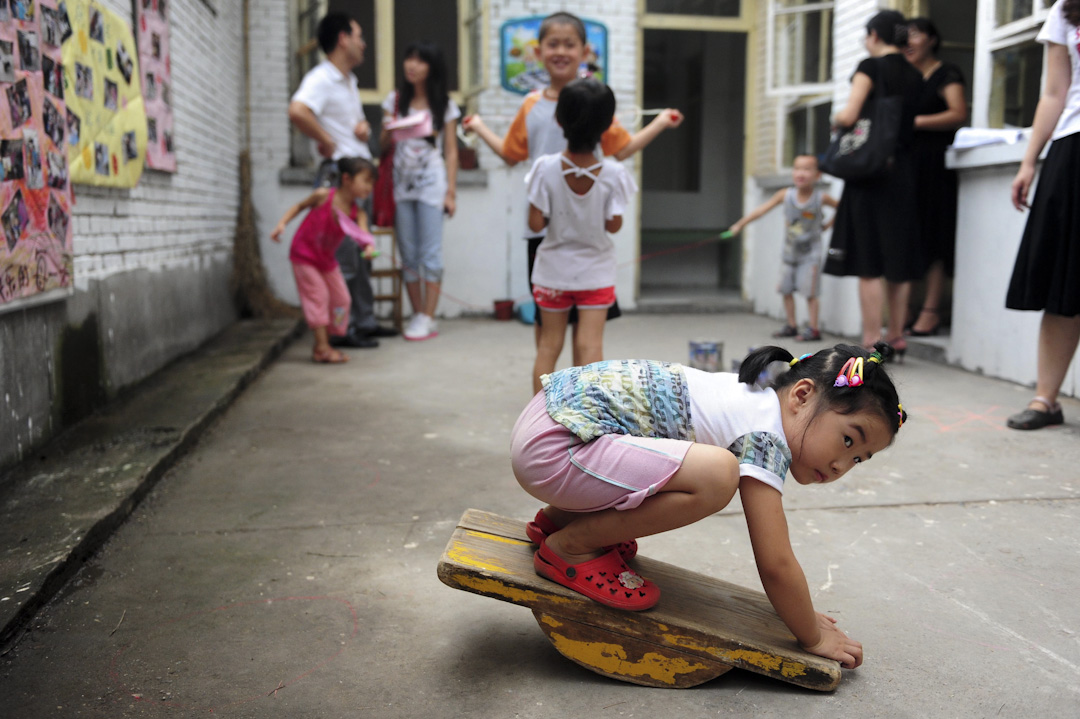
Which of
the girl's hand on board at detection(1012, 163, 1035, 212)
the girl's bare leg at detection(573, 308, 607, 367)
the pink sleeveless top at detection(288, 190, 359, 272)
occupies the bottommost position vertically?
the girl's bare leg at detection(573, 308, 607, 367)

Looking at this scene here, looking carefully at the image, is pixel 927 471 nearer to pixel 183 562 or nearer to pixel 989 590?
pixel 989 590

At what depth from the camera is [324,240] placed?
5.62 meters

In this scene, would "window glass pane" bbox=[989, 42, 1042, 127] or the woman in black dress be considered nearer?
"window glass pane" bbox=[989, 42, 1042, 127]

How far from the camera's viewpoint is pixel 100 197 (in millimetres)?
4109

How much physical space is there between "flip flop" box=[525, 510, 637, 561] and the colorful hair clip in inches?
24.0

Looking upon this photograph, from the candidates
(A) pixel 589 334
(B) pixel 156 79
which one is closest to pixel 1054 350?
(A) pixel 589 334

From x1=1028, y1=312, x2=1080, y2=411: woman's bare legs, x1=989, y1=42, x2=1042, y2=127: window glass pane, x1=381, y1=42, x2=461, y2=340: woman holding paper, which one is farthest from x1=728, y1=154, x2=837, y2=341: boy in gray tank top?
x1=1028, y1=312, x2=1080, y2=411: woman's bare legs

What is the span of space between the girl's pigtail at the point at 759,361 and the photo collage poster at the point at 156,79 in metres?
4.05

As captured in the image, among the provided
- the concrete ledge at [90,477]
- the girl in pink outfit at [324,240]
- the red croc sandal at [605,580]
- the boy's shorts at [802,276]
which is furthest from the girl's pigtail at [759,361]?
the boy's shorts at [802,276]

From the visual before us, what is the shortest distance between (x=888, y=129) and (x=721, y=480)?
13.4ft

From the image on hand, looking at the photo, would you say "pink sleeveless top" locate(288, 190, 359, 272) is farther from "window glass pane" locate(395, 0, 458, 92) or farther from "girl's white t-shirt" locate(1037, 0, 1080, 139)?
"window glass pane" locate(395, 0, 458, 92)

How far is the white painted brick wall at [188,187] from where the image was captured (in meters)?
4.13

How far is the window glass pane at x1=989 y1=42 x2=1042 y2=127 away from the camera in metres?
4.92

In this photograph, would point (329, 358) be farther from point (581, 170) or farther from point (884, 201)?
point (884, 201)
